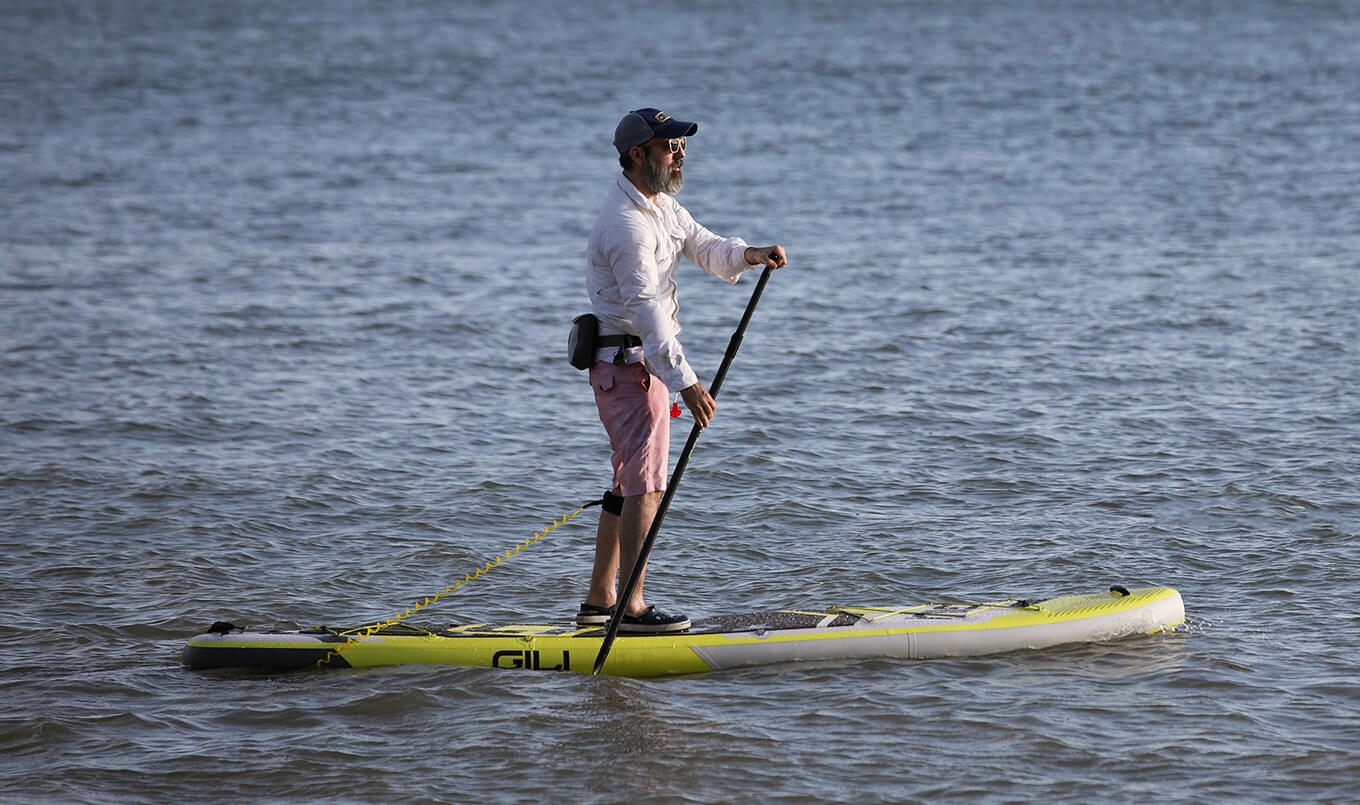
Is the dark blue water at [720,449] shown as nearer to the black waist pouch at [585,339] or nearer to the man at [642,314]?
the man at [642,314]

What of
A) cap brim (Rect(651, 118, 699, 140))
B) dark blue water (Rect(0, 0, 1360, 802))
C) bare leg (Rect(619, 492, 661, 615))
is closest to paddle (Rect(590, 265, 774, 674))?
bare leg (Rect(619, 492, 661, 615))

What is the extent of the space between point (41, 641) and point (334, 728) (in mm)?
1758

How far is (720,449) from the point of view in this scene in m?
9.55

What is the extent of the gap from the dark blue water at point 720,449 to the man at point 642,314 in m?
0.68

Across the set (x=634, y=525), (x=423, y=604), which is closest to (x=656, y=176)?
(x=634, y=525)

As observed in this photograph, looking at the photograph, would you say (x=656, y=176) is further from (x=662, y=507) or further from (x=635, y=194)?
(x=662, y=507)

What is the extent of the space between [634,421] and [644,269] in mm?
641

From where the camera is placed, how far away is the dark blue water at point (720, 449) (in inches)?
214

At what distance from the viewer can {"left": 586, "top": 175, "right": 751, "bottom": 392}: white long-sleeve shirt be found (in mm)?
5582

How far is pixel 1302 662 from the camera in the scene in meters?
6.05

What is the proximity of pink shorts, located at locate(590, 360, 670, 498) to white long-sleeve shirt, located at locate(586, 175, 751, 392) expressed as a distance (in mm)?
86

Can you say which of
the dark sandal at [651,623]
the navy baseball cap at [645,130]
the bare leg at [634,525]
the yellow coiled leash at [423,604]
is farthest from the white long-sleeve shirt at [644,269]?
the dark sandal at [651,623]

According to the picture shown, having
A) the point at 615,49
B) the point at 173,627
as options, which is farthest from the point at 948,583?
the point at 615,49

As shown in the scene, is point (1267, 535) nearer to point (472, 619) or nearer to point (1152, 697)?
point (1152, 697)
